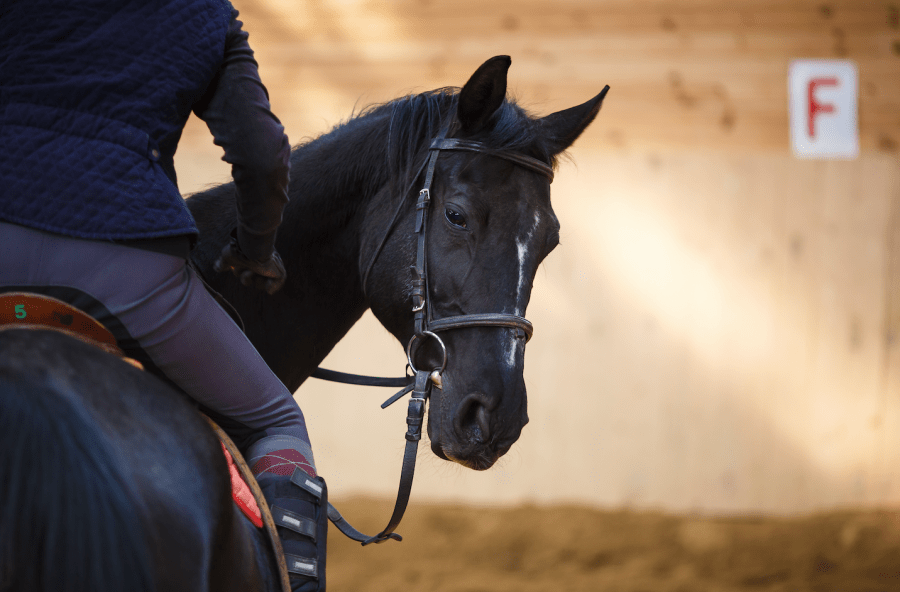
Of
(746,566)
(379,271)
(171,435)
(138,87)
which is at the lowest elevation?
(746,566)

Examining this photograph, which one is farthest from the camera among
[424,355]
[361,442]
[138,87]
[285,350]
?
[361,442]

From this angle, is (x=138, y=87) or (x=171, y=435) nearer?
(x=171, y=435)

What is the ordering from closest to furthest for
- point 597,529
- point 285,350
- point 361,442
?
point 285,350 → point 597,529 → point 361,442

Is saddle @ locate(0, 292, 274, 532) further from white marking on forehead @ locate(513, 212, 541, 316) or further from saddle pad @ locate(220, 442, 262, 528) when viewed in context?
white marking on forehead @ locate(513, 212, 541, 316)

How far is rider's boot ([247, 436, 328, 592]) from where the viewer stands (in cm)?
106

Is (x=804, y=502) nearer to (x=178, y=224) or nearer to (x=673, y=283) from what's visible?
(x=673, y=283)

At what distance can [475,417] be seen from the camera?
4.25ft

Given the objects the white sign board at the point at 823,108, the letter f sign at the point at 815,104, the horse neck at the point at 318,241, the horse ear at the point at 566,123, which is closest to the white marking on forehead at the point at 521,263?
the horse ear at the point at 566,123

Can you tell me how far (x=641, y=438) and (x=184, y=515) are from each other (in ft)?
12.8

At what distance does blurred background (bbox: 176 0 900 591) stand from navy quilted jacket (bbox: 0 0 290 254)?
3323mm

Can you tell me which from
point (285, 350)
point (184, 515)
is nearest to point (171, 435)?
point (184, 515)

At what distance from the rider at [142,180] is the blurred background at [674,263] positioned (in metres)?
3.18

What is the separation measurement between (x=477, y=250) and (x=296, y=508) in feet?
2.00

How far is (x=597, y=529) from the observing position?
4.06 meters
